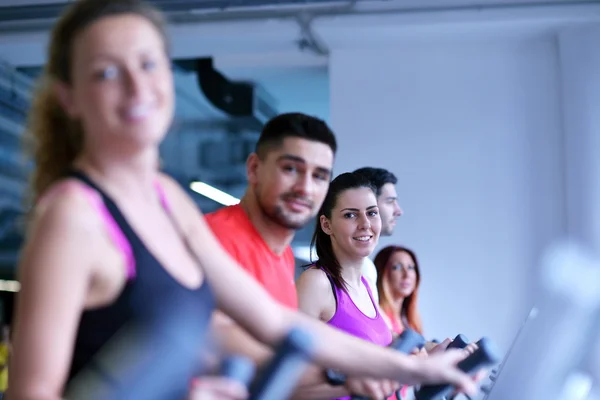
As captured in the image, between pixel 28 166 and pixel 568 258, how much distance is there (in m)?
4.94

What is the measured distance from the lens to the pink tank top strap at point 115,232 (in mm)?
890

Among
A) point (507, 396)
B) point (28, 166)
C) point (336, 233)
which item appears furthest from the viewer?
point (336, 233)

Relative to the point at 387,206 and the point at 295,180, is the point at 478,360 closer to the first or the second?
the point at 295,180

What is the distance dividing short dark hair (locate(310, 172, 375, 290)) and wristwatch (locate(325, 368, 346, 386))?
88 cm

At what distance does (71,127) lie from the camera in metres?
0.95

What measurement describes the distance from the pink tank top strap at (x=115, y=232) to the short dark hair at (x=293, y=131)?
0.64 metres

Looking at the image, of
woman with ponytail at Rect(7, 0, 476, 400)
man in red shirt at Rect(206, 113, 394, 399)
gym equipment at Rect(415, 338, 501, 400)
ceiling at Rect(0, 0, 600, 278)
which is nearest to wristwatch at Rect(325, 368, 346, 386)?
man in red shirt at Rect(206, 113, 394, 399)

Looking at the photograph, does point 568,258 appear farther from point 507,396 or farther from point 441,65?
point 507,396

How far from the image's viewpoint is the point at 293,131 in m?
1.52

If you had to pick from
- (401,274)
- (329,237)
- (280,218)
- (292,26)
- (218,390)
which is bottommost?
(218,390)

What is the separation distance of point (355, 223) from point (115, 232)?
4.60ft

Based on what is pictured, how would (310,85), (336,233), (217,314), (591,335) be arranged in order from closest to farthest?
1. (217,314)
2. (591,335)
3. (336,233)
4. (310,85)

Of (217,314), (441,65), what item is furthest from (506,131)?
(217,314)

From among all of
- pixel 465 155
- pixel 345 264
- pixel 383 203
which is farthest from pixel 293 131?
pixel 465 155
